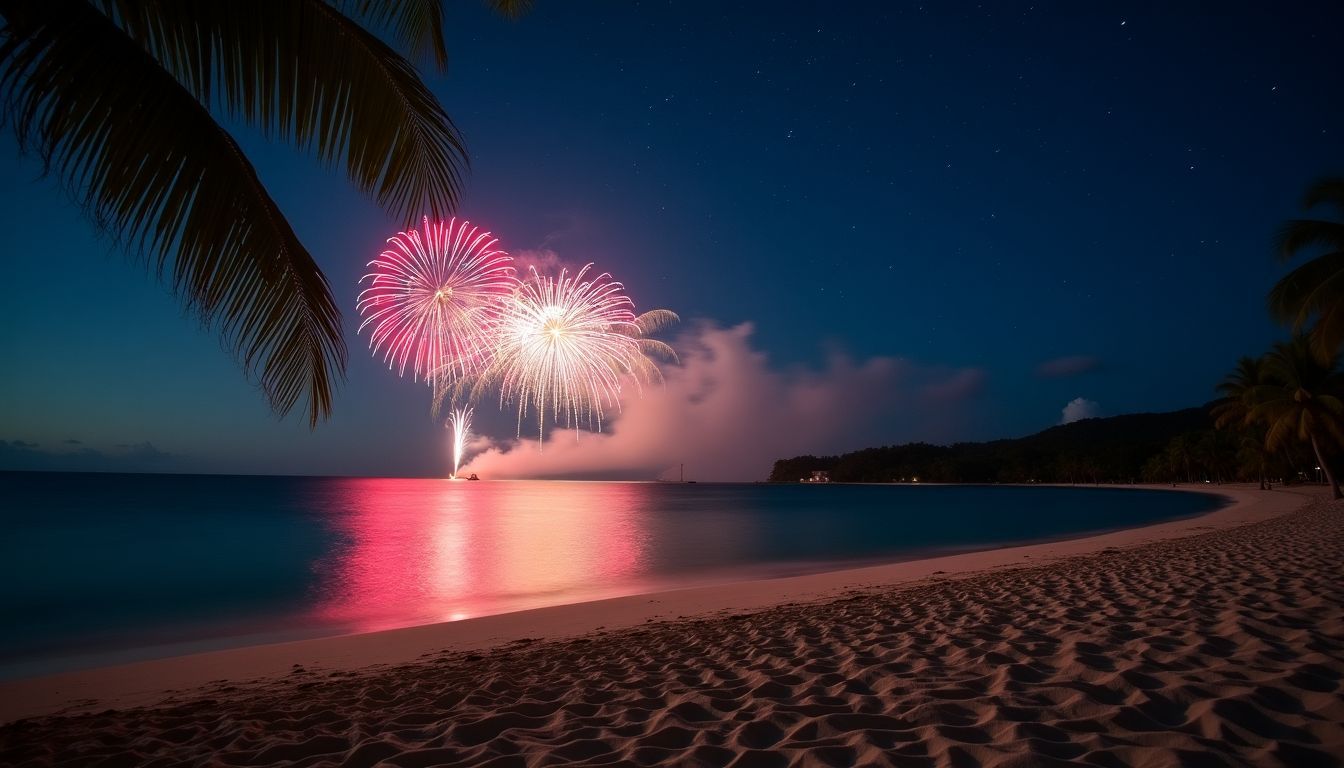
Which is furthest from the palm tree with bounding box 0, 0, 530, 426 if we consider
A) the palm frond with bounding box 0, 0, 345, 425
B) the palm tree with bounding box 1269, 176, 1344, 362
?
the palm tree with bounding box 1269, 176, 1344, 362

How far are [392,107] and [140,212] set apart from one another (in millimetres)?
1716

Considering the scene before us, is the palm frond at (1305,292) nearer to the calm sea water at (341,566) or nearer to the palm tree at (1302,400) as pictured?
the calm sea water at (341,566)

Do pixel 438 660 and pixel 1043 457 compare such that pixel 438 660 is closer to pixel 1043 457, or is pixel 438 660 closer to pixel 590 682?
pixel 590 682

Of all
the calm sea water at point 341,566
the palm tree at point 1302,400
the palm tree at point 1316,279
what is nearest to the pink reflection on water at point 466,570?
the calm sea water at point 341,566

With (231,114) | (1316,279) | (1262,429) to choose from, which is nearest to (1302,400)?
(1316,279)

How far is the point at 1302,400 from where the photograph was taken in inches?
1241

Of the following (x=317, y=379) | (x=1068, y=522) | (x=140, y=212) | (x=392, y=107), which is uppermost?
(x=392, y=107)

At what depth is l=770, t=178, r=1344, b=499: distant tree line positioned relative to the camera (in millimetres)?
17156

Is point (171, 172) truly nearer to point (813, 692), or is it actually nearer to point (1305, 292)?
point (813, 692)

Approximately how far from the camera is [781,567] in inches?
800

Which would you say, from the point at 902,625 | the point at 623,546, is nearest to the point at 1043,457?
the point at 623,546

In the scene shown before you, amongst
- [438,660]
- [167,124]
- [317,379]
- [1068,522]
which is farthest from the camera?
[1068,522]

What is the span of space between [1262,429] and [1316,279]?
5111 cm

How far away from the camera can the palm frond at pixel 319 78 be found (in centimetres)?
372
